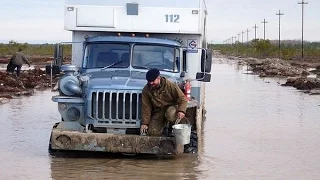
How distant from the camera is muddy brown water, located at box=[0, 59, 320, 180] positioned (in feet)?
35.5

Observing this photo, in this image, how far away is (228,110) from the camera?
830 inches

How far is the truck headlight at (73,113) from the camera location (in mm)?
11594

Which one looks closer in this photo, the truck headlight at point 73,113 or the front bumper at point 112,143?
the front bumper at point 112,143

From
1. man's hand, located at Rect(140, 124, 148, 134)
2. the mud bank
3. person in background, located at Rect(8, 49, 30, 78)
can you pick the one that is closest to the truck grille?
man's hand, located at Rect(140, 124, 148, 134)

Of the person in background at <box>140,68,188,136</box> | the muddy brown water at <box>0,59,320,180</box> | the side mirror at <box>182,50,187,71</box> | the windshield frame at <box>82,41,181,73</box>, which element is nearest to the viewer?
the muddy brown water at <box>0,59,320,180</box>

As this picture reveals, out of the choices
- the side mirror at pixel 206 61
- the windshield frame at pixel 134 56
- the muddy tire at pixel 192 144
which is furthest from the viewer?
the side mirror at pixel 206 61

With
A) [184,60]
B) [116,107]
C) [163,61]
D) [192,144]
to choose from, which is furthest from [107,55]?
[192,144]

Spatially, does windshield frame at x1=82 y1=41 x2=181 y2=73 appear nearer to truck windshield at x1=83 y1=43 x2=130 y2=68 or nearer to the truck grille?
truck windshield at x1=83 y1=43 x2=130 y2=68

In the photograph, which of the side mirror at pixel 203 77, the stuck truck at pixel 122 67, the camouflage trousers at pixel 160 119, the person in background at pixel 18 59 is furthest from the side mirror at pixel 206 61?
the person in background at pixel 18 59

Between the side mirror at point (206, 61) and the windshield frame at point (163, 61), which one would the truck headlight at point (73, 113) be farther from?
the side mirror at point (206, 61)

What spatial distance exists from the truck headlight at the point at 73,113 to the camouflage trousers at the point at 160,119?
4.32ft

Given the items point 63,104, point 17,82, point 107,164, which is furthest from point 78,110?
point 17,82

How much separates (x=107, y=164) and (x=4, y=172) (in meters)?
1.77

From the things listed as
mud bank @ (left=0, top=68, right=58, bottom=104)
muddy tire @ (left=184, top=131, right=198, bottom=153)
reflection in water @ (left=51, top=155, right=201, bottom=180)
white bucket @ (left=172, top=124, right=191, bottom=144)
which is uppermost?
mud bank @ (left=0, top=68, right=58, bottom=104)
